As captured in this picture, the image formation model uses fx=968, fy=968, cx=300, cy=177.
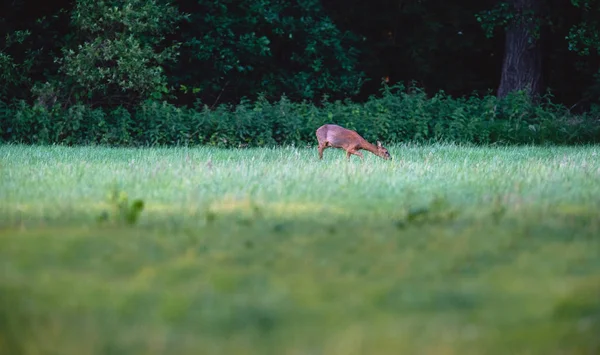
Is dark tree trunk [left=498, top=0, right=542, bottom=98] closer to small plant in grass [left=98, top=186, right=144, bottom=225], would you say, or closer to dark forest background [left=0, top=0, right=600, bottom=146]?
dark forest background [left=0, top=0, right=600, bottom=146]

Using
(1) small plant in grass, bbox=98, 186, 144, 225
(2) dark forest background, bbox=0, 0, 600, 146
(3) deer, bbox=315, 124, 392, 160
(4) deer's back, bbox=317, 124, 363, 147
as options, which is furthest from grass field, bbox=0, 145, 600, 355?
(2) dark forest background, bbox=0, 0, 600, 146

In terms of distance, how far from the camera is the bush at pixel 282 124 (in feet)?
74.8

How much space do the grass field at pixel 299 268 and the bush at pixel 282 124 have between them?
11544 mm

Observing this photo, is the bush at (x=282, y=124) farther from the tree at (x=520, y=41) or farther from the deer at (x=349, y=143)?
the deer at (x=349, y=143)

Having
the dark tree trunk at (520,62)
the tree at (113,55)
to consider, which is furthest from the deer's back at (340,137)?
the dark tree trunk at (520,62)

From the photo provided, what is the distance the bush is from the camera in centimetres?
2280

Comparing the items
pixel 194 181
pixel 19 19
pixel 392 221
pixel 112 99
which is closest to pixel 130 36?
pixel 112 99

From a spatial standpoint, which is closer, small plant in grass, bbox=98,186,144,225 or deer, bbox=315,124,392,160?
small plant in grass, bbox=98,186,144,225

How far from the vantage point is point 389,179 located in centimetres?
1193

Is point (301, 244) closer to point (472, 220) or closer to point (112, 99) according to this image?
point (472, 220)

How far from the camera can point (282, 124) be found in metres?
22.9

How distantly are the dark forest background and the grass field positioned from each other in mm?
12004

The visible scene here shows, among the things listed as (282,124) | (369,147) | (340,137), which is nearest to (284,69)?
(282,124)

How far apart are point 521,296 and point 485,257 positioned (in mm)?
1074
